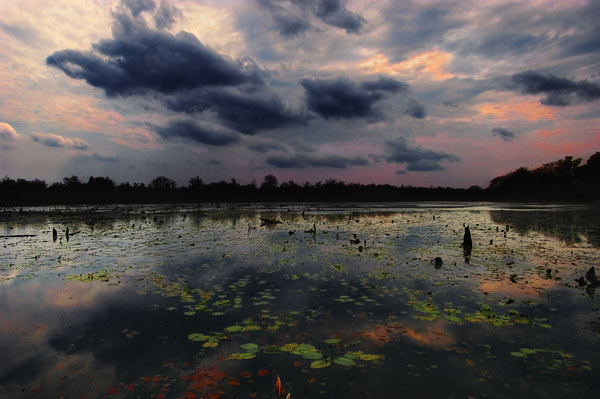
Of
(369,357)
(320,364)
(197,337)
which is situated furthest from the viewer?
(197,337)

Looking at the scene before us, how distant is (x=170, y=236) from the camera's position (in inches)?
960

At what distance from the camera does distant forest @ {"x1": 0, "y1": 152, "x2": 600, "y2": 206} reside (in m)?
112

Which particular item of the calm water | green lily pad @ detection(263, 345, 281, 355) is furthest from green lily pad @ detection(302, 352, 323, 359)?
green lily pad @ detection(263, 345, 281, 355)

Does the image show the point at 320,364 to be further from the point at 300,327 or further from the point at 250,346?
the point at 300,327

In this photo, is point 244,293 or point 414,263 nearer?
point 244,293

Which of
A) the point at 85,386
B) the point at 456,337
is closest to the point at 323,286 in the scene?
the point at 456,337

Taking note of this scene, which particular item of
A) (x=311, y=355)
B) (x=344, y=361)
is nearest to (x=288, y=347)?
(x=311, y=355)

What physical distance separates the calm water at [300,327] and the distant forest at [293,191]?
351 ft

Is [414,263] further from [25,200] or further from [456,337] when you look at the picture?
[25,200]

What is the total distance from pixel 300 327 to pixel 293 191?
147 meters

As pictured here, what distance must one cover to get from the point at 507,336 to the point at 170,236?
21.8 metres

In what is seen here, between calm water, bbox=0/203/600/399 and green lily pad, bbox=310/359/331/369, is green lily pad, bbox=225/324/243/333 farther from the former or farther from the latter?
green lily pad, bbox=310/359/331/369

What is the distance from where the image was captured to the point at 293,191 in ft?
508

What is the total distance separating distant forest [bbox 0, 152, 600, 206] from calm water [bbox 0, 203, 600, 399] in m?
107
